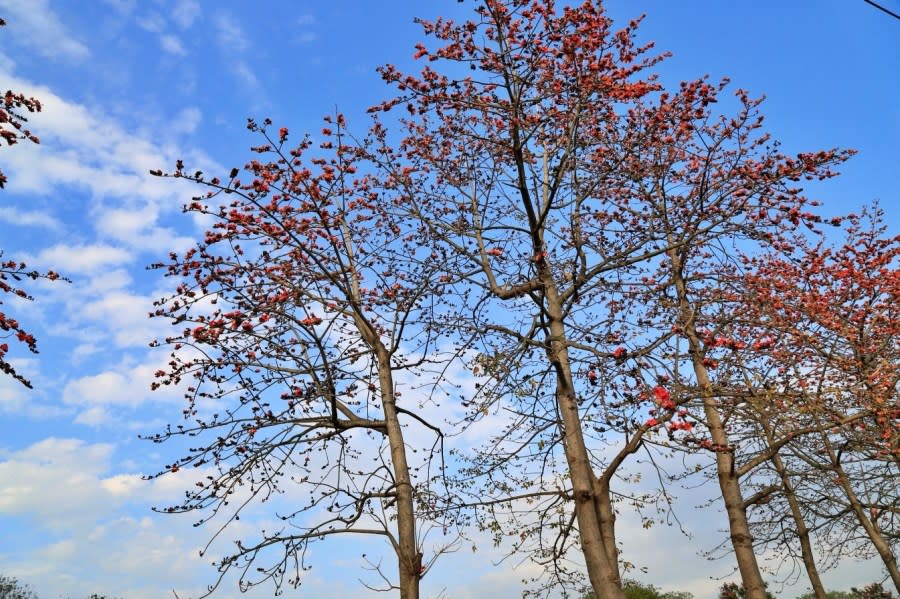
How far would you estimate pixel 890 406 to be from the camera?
10.2m

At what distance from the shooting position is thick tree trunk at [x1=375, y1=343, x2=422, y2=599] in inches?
334

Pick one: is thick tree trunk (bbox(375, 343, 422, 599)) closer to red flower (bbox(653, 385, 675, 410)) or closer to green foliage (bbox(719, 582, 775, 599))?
red flower (bbox(653, 385, 675, 410))

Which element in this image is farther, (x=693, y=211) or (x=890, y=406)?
(x=890, y=406)

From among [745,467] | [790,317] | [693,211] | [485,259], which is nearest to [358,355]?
[485,259]

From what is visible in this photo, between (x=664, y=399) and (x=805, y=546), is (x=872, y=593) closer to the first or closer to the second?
(x=805, y=546)

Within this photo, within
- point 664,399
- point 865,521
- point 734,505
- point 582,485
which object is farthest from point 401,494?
point 865,521

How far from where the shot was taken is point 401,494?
→ 902 centimetres

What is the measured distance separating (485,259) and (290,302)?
8.92 feet

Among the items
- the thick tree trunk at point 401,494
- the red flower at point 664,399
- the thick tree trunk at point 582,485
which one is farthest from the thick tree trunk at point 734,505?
the red flower at point 664,399

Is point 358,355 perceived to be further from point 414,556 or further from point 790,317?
point 790,317

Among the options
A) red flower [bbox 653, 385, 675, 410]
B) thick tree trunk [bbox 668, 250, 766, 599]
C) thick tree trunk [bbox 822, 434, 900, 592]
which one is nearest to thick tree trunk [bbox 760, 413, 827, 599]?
thick tree trunk [bbox 822, 434, 900, 592]

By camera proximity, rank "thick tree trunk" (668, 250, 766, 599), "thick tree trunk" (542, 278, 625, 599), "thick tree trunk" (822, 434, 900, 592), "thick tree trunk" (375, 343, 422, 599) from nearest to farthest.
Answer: "thick tree trunk" (542, 278, 625, 599) < "thick tree trunk" (375, 343, 422, 599) < "thick tree trunk" (668, 250, 766, 599) < "thick tree trunk" (822, 434, 900, 592)

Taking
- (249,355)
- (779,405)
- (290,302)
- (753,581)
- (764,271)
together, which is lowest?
(753,581)

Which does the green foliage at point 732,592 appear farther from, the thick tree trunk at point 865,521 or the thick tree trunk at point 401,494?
the thick tree trunk at point 401,494
